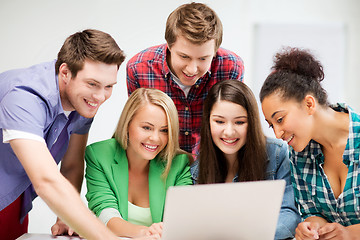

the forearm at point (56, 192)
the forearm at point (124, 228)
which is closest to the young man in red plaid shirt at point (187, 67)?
the forearm at point (124, 228)

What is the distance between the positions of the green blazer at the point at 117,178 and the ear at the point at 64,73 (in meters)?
0.39

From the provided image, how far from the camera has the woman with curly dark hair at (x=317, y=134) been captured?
5.89 ft

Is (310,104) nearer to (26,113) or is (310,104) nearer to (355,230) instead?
(355,230)

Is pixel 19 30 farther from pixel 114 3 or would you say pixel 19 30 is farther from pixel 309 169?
pixel 309 169

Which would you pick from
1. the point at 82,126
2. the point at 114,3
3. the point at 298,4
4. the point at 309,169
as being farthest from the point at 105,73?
the point at 298,4

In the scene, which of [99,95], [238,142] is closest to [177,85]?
[238,142]

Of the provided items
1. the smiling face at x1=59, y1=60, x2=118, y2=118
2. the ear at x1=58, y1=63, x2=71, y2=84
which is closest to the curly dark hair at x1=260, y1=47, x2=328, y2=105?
the smiling face at x1=59, y1=60, x2=118, y2=118

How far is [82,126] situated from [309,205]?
3.48 feet

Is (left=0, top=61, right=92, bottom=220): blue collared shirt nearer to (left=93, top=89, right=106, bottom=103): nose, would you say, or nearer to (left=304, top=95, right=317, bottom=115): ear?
(left=93, top=89, right=106, bottom=103): nose

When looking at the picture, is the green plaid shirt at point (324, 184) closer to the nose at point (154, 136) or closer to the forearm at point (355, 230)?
the forearm at point (355, 230)

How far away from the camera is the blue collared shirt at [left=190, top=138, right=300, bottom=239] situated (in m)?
1.87

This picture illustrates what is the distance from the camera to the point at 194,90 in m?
2.37

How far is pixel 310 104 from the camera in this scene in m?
1.81

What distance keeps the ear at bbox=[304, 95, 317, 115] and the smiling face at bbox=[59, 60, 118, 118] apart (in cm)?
78
